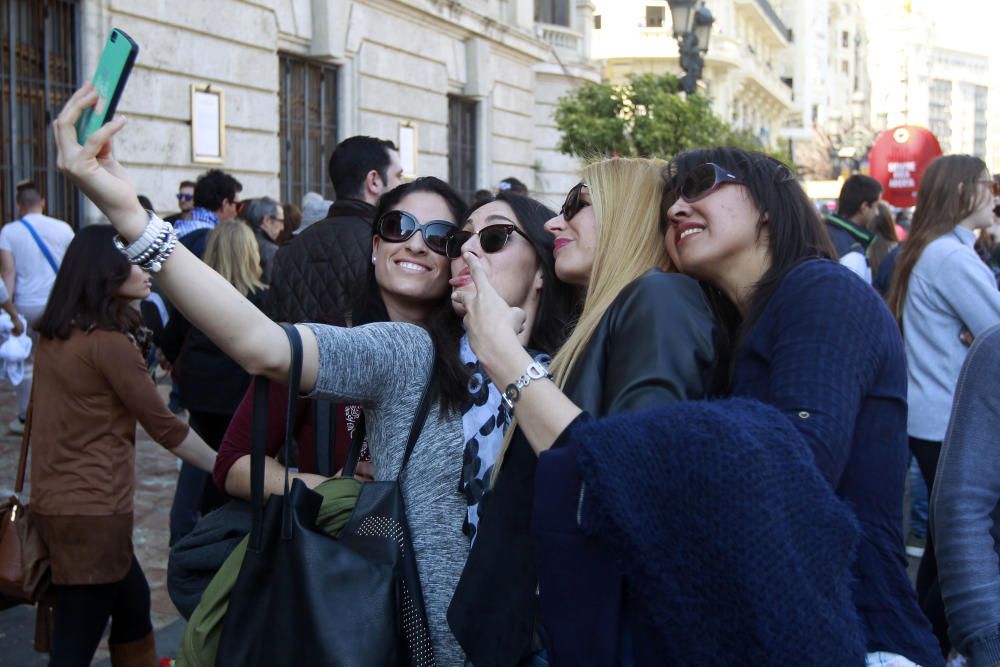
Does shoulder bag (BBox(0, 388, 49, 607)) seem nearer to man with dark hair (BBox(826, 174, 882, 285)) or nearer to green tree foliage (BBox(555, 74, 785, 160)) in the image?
man with dark hair (BBox(826, 174, 882, 285))

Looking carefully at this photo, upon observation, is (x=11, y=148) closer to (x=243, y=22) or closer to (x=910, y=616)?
(x=243, y=22)

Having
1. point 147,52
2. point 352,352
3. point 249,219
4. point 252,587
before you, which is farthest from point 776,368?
point 147,52

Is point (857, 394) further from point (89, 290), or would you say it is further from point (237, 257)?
point (237, 257)

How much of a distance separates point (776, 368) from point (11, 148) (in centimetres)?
1041

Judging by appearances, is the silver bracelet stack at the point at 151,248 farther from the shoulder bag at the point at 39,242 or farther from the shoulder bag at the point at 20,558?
the shoulder bag at the point at 39,242

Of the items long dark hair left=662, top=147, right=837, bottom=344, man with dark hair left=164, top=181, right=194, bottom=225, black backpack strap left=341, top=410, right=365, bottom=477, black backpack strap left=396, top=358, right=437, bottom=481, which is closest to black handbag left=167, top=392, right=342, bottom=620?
black backpack strap left=341, top=410, right=365, bottom=477

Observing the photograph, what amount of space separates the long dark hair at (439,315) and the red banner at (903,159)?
38.5 feet

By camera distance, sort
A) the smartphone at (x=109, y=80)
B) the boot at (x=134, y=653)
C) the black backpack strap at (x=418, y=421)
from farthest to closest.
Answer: the boot at (x=134, y=653), the black backpack strap at (x=418, y=421), the smartphone at (x=109, y=80)

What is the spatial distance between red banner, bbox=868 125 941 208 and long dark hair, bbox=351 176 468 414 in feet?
38.5

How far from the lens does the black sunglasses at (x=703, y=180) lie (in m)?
2.20

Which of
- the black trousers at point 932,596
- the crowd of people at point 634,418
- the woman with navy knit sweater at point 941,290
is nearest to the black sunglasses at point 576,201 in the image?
the crowd of people at point 634,418

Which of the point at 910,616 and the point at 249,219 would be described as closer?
the point at 910,616

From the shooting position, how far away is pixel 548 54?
24219 mm

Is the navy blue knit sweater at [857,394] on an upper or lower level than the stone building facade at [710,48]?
lower
